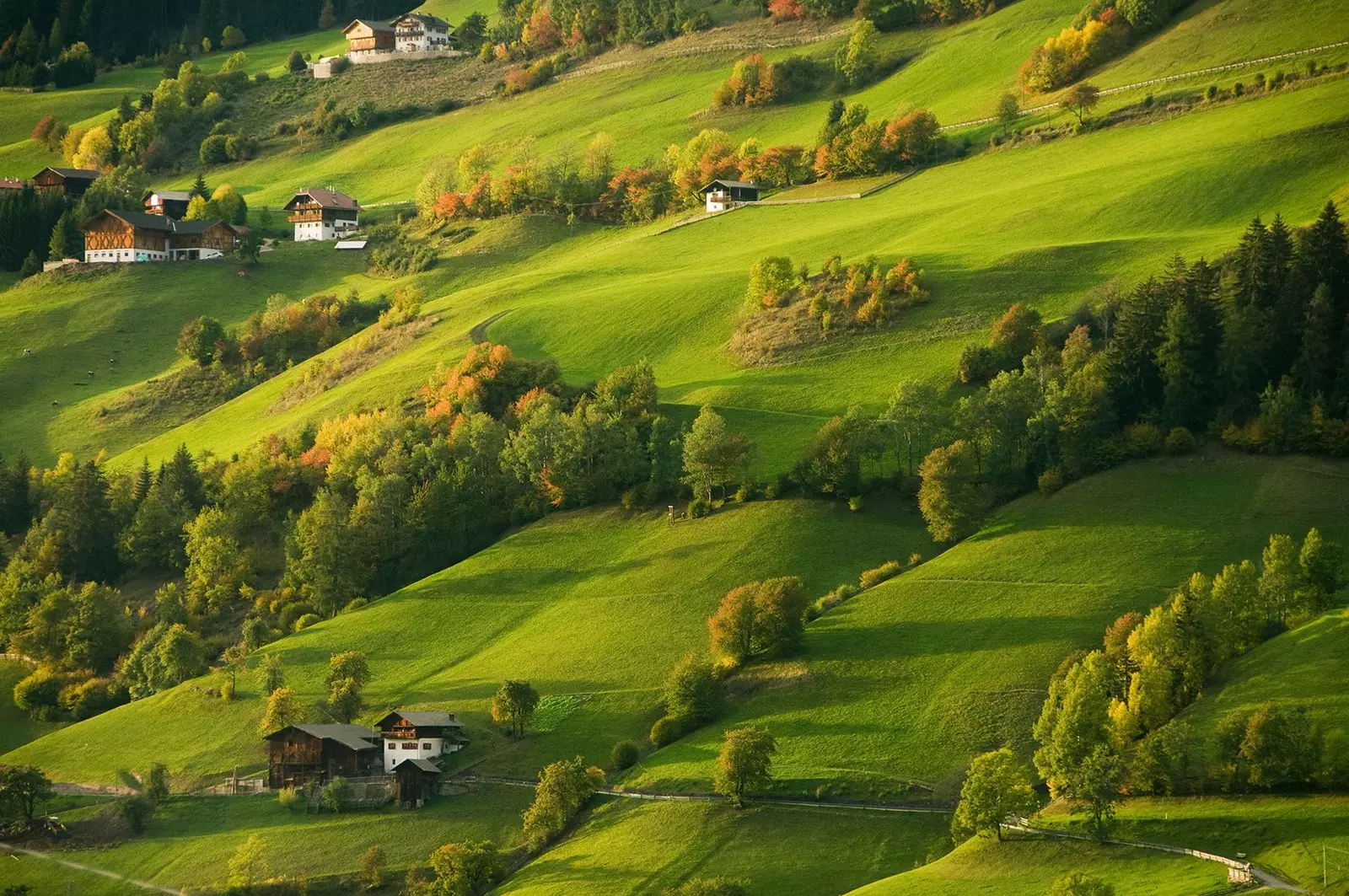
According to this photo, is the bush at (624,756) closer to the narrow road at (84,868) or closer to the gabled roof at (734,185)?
the narrow road at (84,868)

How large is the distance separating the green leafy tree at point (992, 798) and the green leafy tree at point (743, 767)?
10659mm

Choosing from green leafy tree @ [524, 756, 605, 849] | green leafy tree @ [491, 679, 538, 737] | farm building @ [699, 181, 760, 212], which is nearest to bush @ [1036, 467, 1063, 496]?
green leafy tree @ [491, 679, 538, 737]

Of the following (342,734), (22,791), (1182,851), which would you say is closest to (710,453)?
(342,734)

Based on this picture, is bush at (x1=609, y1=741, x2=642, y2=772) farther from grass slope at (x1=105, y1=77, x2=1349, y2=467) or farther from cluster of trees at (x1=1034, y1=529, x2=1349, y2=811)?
grass slope at (x1=105, y1=77, x2=1349, y2=467)

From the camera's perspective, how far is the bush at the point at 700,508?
395ft

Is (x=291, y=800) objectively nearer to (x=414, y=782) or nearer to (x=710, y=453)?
(x=414, y=782)

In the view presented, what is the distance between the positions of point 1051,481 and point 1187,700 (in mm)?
28217

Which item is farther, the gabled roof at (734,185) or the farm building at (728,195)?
the gabled roof at (734,185)

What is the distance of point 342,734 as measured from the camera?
3944 inches

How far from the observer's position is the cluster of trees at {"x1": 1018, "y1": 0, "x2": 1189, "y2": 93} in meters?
187

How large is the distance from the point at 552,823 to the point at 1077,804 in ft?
85.7

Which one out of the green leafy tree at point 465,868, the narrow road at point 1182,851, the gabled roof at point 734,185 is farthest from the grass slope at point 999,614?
the gabled roof at point 734,185

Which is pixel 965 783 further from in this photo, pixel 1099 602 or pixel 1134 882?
pixel 1099 602

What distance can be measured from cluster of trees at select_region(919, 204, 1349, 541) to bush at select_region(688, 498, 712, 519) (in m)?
15.0
